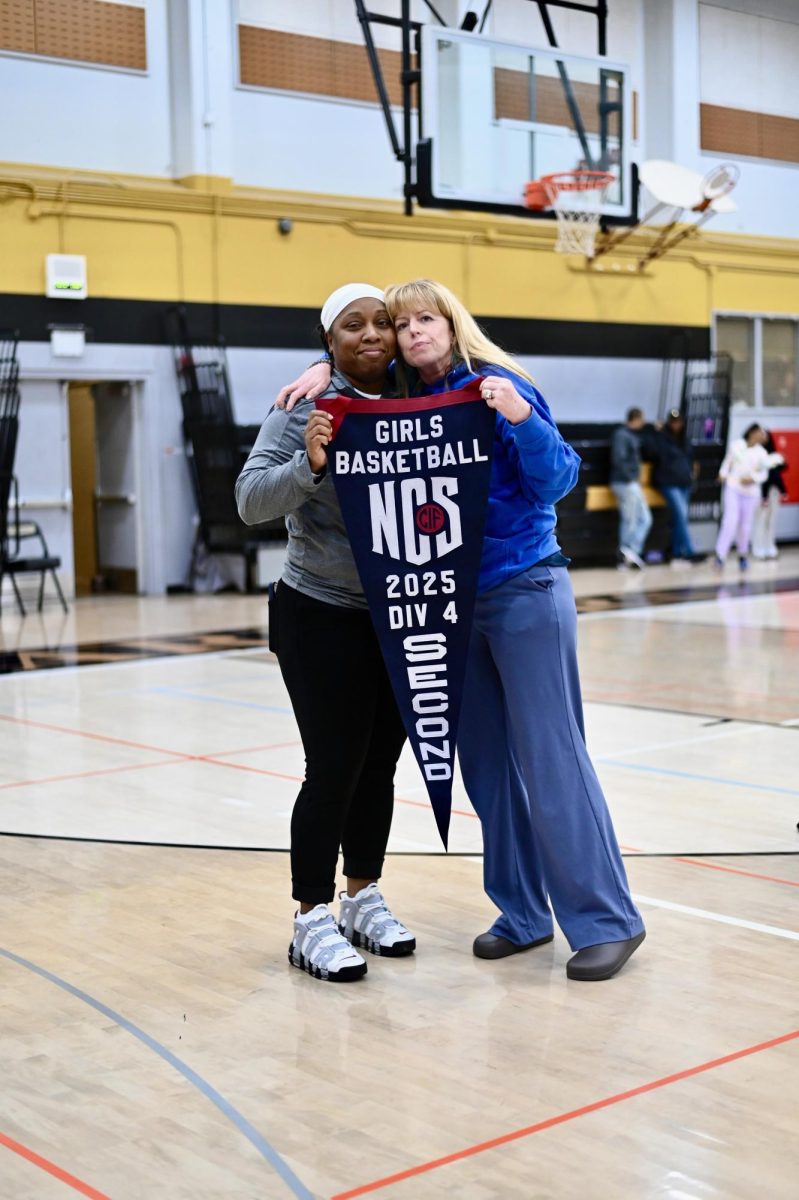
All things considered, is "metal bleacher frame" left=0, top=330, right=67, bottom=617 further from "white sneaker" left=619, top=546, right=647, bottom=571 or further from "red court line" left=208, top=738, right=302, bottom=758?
"red court line" left=208, top=738, right=302, bottom=758

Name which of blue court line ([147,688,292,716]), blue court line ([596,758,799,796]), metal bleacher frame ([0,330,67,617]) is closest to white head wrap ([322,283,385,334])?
blue court line ([596,758,799,796])

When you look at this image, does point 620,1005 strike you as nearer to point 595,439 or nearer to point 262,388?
point 262,388

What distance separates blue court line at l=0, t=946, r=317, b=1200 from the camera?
2.32 meters

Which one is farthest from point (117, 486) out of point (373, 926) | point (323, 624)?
point (323, 624)

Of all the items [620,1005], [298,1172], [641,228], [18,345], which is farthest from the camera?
[641,228]

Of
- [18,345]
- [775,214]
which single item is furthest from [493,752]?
[775,214]

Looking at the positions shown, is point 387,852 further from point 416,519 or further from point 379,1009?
point 416,519

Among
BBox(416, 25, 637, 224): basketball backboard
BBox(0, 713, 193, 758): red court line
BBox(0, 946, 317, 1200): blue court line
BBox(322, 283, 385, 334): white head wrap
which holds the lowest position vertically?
BBox(0, 713, 193, 758): red court line

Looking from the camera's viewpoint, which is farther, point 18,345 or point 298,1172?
point 18,345

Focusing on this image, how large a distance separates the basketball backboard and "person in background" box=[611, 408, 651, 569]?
10.9 ft

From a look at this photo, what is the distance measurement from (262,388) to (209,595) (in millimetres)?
2198

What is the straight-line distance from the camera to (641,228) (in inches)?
680

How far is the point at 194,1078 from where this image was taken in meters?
2.72

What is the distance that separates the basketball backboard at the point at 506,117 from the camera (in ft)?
38.3
